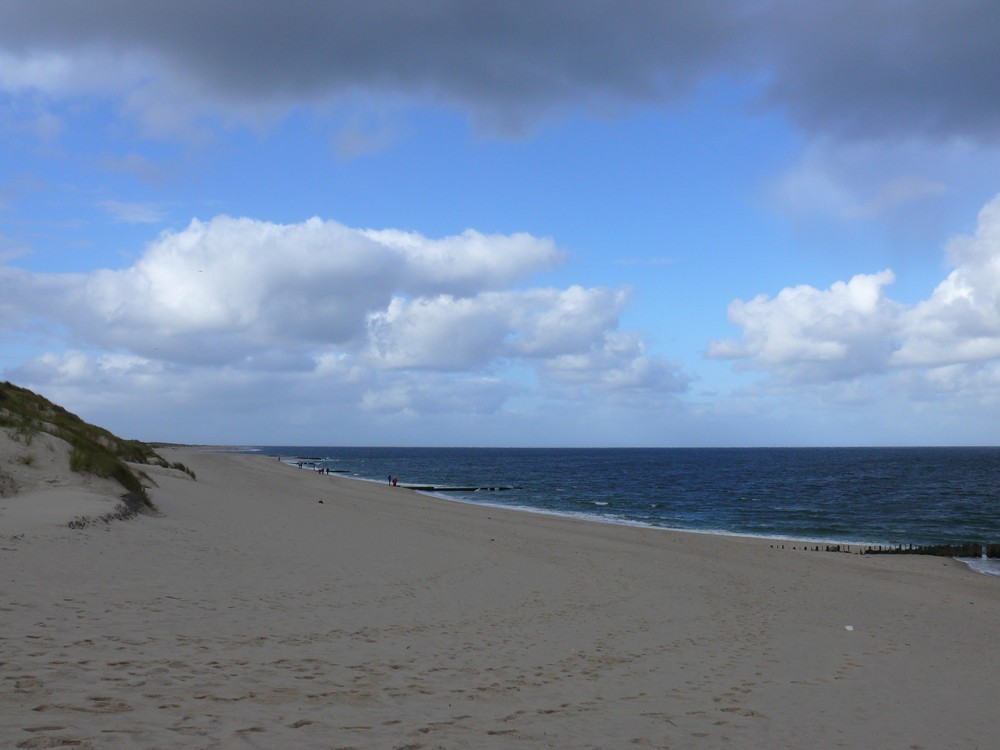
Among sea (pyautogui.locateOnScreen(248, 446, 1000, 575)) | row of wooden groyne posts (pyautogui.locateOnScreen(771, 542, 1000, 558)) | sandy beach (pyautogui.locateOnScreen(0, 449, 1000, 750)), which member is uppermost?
sandy beach (pyautogui.locateOnScreen(0, 449, 1000, 750))

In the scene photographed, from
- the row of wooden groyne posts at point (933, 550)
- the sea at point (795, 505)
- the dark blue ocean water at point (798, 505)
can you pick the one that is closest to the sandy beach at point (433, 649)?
the row of wooden groyne posts at point (933, 550)

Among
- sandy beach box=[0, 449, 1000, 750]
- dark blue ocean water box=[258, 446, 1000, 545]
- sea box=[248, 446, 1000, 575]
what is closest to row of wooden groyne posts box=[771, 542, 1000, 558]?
sea box=[248, 446, 1000, 575]

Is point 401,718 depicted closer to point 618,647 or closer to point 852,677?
point 618,647

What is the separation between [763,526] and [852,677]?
109 feet

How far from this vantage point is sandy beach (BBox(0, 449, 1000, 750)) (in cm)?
648

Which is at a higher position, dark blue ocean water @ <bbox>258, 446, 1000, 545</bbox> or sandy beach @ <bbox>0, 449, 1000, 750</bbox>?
sandy beach @ <bbox>0, 449, 1000, 750</bbox>

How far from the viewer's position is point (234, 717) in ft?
20.5

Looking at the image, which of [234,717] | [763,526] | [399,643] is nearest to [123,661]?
[234,717]

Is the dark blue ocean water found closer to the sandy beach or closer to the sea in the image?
the sea

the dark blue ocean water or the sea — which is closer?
the sea

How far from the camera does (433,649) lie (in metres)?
9.62

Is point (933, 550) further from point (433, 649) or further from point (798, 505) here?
point (433, 649)

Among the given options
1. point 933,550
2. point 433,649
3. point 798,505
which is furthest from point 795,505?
point 433,649

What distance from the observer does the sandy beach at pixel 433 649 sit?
6484 millimetres
